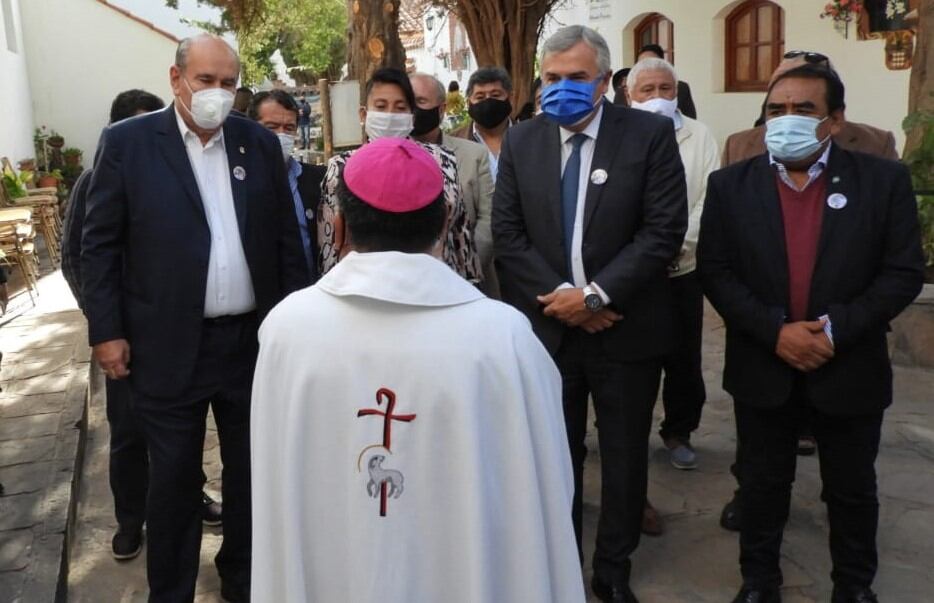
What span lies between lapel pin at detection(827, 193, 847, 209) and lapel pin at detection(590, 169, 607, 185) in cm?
74

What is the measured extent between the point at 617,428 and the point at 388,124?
5.03 ft

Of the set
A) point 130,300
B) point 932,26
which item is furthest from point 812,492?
point 932,26

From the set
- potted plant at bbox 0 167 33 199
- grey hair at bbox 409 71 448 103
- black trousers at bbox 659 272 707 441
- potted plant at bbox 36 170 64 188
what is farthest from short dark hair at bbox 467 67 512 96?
potted plant at bbox 36 170 64 188

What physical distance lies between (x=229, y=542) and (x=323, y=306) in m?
2.05

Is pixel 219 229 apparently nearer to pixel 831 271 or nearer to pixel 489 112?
pixel 489 112

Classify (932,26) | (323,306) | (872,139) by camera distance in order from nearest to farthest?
1. (323,306)
2. (872,139)
3. (932,26)

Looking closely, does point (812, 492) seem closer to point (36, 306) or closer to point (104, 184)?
point (104, 184)

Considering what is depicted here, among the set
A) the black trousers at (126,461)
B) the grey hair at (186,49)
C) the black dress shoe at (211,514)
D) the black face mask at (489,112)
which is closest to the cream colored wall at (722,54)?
the black face mask at (489,112)

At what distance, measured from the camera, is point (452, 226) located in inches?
151

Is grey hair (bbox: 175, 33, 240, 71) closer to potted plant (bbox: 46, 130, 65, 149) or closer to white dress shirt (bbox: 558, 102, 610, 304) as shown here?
white dress shirt (bbox: 558, 102, 610, 304)

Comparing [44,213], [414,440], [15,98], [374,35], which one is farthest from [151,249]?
[15,98]

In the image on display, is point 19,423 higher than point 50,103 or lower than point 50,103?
lower

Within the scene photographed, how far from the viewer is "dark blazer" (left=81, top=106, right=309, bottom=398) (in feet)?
11.0

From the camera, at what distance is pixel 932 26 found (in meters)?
6.95
